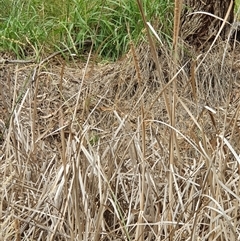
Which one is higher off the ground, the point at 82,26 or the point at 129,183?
the point at 129,183

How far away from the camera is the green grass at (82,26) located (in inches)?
170

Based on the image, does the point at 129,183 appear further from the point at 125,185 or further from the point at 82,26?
the point at 82,26

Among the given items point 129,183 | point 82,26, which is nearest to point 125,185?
point 129,183

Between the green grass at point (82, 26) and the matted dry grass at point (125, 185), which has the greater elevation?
the matted dry grass at point (125, 185)

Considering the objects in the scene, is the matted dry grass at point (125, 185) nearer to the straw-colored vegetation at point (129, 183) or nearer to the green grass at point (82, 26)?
the straw-colored vegetation at point (129, 183)

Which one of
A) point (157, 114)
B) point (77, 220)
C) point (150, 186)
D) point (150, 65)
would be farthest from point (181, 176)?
point (150, 65)

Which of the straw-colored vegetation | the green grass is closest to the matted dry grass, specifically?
the straw-colored vegetation

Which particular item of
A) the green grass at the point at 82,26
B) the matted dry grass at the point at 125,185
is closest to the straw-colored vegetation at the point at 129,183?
the matted dry grass at the point at 125,185

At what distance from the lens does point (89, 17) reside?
14.9 ft

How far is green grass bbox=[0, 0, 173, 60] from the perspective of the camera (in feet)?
14.1

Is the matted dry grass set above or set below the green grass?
above

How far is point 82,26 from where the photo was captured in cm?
448

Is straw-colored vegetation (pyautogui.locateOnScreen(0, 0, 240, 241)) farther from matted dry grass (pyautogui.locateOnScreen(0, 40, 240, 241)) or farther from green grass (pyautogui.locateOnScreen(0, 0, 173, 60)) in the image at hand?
green grass (pyautogui.locateOnScreen(0, 0, 173, 60))

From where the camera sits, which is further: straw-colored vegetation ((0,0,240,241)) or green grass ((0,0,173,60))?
green grass ((0,0,173,60))
